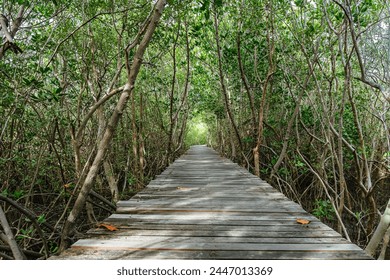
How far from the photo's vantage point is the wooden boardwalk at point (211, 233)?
5.69 feet

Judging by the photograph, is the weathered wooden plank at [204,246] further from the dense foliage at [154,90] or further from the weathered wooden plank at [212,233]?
the dense foliage at [154,90]

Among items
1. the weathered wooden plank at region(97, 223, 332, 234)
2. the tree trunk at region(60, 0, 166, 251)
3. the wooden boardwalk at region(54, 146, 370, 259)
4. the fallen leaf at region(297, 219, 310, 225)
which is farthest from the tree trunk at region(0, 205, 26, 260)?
the fallen leaf at region(297, 219, 310, 225)

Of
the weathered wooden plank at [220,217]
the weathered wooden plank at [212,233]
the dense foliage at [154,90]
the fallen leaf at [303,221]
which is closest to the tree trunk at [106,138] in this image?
the dense foliage at [154,90]

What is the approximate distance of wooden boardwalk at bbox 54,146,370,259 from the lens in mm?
1735

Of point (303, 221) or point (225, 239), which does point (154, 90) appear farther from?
point (225, 239)

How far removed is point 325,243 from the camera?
1900 millimetres

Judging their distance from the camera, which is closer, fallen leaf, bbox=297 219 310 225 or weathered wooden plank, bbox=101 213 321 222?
fallen leaf, bbox=297 219 310 225

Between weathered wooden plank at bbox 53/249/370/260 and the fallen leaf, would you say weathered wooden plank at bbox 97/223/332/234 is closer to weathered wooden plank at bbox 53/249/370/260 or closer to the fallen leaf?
the fallen leaf

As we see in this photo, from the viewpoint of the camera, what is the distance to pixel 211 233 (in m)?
2.09

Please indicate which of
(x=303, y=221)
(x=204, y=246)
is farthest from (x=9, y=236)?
(x=303, y=221)
